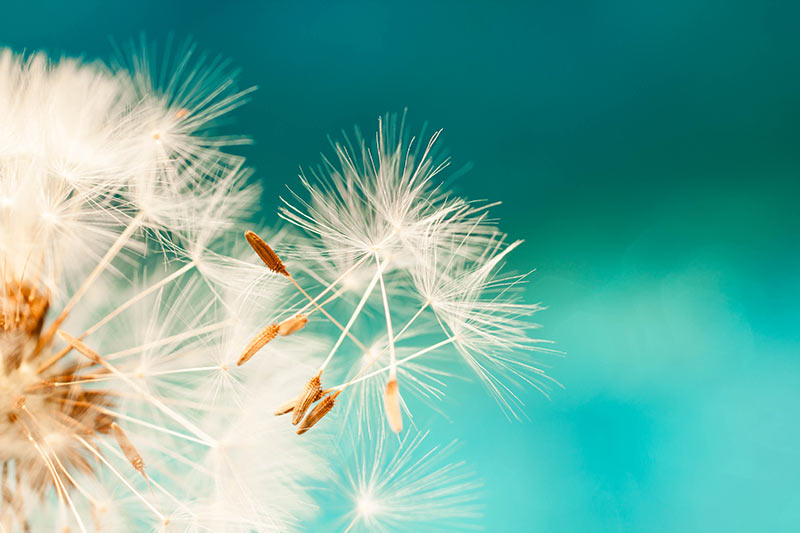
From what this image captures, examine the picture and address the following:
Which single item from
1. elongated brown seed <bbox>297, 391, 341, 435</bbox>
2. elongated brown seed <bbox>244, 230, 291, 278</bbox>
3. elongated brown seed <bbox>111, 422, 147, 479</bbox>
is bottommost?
elongated brown seed <bbox>111, 422, 147, 479</bbox>

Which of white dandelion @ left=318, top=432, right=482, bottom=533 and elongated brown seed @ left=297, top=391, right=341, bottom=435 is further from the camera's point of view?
white dandelion @ left=318, top=432, right=482, bottom=533

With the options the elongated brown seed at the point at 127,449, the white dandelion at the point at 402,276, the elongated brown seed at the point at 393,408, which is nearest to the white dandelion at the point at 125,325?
the elongated brown seed at the point at 127,449

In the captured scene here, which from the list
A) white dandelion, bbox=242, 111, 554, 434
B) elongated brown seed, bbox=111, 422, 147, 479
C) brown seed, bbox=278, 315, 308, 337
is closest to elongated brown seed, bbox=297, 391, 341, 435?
white dandelion, bbox=242, 111, 554, 434

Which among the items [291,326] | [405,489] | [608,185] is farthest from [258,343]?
[608,185]

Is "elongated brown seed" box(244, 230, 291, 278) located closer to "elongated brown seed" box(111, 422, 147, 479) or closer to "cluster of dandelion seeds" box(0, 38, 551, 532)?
"cluster of dandelion seeds" box(0, 38, 551, 532)

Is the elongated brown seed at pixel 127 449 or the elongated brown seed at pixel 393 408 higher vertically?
the elongated brown seed at pixel 393 408

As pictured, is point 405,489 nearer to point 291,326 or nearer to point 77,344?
point 291,326

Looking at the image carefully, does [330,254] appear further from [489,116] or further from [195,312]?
[489,116]

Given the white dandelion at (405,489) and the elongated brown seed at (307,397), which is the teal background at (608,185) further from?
the elongated brown seed at (307,397)
